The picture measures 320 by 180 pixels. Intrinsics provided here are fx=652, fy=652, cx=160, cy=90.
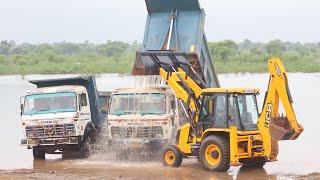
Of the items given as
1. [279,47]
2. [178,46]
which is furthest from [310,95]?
[279,47]

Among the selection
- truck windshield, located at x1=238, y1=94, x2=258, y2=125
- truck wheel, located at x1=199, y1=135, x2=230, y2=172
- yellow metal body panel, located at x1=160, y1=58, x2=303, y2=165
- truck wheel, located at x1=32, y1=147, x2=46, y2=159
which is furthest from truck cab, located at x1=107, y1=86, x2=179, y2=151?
truck wheel, located at x1=32, y1=147, x2=46, y2=159

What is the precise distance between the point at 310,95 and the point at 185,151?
79.7 feet

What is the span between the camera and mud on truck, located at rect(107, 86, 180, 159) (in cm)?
1540

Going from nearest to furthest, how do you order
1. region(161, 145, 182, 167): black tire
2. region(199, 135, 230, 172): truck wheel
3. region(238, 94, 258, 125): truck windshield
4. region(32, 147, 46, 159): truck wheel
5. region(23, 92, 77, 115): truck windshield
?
region(199, 135, 230, 172): truck wheel
region(238, 94, 258, 125): truck windshield
region(161, 145, 182, 167): black tire
region(23, 92, 77, 115): truck windshield
region(32, 147, 46, 159): truck wheel

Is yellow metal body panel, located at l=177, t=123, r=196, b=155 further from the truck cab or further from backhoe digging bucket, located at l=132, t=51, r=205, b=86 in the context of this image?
backhoe digging bucket, located at l=132, t=51, r=205, b=86

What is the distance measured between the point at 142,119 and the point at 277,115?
361 centimetres

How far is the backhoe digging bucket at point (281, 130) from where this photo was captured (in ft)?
42.8

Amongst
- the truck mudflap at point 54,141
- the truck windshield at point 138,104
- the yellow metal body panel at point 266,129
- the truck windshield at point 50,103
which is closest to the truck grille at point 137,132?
the truck windshield at point 138,104

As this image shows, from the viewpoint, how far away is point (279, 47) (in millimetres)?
109000

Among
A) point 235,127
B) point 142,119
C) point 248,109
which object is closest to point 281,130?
point 235,127

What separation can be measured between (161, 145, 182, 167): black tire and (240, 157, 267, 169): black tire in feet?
4.54


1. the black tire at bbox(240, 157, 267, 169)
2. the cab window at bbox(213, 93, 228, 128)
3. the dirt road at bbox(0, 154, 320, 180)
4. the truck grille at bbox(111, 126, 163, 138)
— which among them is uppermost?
the cab window at bbox(213, 93, 228, 128)

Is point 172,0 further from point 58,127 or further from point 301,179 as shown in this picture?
point 301,179

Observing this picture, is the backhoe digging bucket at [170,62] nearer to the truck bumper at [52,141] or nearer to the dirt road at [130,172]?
the dirt road at [130,172]
